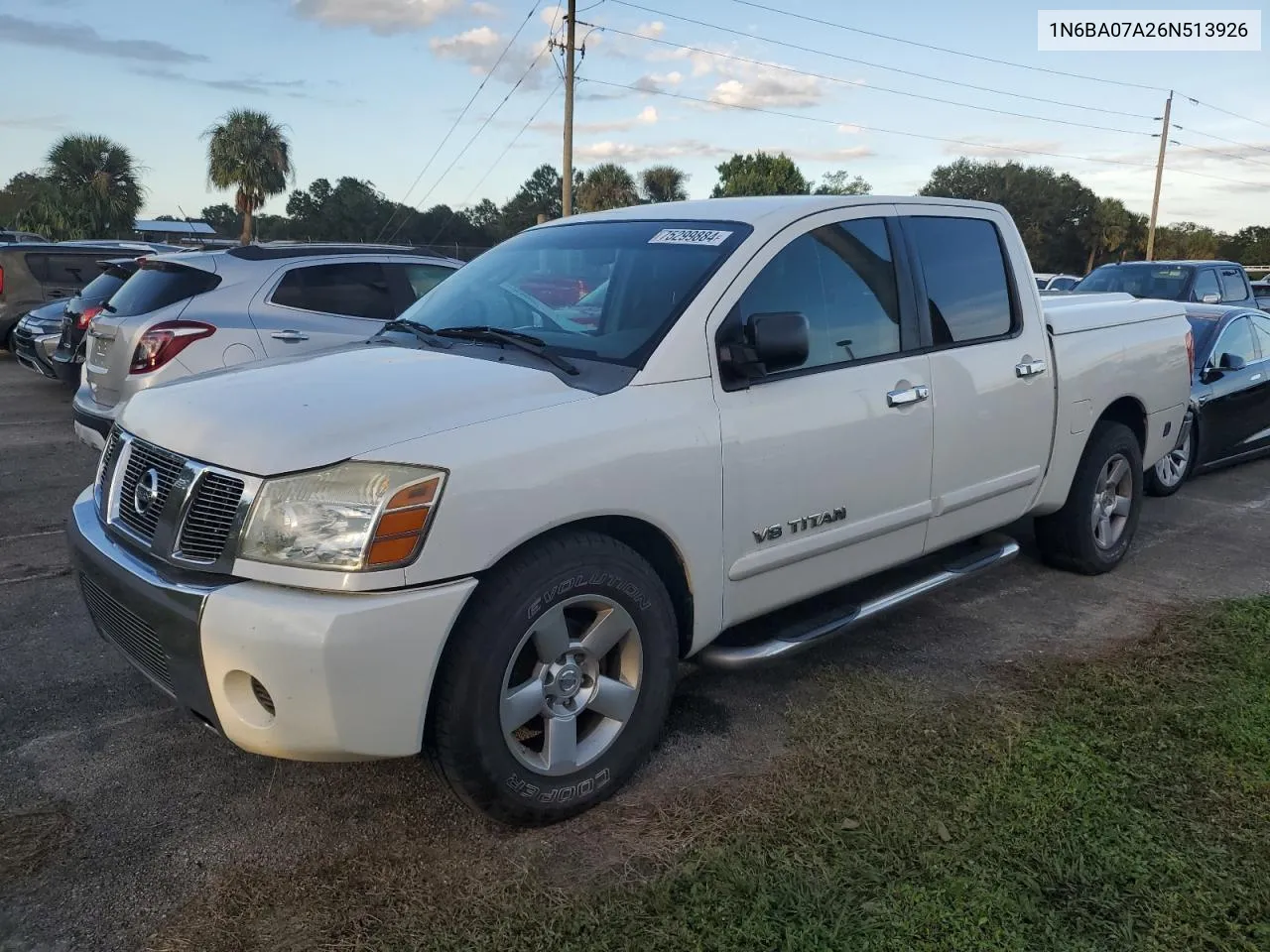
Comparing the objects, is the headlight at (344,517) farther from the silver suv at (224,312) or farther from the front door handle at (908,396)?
the silver suv at (224,312)

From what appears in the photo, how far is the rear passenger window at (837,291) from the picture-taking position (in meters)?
3.46

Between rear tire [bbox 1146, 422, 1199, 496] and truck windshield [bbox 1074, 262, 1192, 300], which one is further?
truck windshield [bbox 1074, 262, 1192, 300]

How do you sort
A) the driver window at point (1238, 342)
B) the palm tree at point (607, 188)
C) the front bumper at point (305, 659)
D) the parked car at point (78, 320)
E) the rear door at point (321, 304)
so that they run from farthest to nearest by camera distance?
the palm tree at point (607, 188) → the parked car at point (78, 320) → the driver window at point (1238, 342) → the rear door at point (321, 304) → the front bumper at point (305, 659)

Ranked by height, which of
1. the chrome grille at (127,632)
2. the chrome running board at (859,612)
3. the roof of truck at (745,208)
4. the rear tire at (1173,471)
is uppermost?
the roof of truck at (745,208)

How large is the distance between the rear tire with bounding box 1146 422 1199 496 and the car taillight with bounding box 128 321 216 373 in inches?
265

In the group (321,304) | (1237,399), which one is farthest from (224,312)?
(1237,399)

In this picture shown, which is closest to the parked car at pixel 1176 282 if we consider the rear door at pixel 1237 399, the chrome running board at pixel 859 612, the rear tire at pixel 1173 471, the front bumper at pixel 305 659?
the rear door at pixel 1237 399

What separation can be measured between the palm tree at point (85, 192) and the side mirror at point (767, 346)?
137 feet

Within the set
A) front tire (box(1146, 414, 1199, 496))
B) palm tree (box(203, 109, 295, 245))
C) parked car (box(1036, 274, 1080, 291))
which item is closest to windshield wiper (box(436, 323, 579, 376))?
front tire (box(1146, 414, 1199, 496))

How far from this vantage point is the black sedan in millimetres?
7203

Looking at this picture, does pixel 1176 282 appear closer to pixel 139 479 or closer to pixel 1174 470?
pixel 1174 470

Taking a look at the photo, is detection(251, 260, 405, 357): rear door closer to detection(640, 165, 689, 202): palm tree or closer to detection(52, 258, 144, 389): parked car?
detection(52, 258, 144, 389): parked car

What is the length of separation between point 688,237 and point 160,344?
450 cm

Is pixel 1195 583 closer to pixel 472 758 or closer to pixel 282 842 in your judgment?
pixel 472 758
